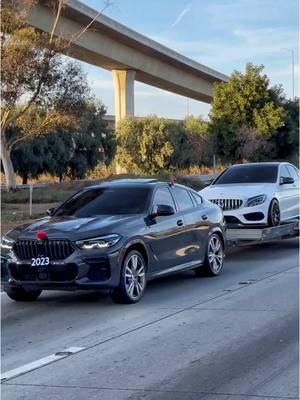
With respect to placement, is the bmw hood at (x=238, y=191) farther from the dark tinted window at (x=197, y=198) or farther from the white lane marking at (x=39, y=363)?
the white lane marking at (x=39, y=363)

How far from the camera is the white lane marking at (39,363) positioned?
6.34m

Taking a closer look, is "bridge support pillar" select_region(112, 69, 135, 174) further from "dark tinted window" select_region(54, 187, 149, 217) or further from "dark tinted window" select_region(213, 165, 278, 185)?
"dark tinted window" select_region(54, 187, 149, 217)

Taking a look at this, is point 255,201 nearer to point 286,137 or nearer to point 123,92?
point 286,137

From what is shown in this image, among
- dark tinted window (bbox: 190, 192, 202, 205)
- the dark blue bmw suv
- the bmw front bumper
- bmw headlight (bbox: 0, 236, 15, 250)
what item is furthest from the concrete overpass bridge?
the bmw front bumper

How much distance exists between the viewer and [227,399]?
5.47 m

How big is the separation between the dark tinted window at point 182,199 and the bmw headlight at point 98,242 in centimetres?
223

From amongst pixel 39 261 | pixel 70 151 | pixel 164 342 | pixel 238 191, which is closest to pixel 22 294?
pixel 39 261

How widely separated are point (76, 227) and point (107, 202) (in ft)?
3.98

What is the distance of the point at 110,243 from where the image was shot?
9.06 metres

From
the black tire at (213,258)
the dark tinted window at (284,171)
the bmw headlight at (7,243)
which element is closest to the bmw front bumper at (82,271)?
the bmw headlight at (7,243)

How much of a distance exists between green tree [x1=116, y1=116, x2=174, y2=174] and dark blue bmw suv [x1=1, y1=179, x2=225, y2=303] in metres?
37.0

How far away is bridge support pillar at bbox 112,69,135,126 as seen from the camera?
181ft

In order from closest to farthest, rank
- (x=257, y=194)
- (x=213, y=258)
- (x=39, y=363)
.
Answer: (x=39, y=363) < (x=213, y=258) < (x=257, y=194)

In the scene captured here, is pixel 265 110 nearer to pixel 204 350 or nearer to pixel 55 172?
pixel 55 172
